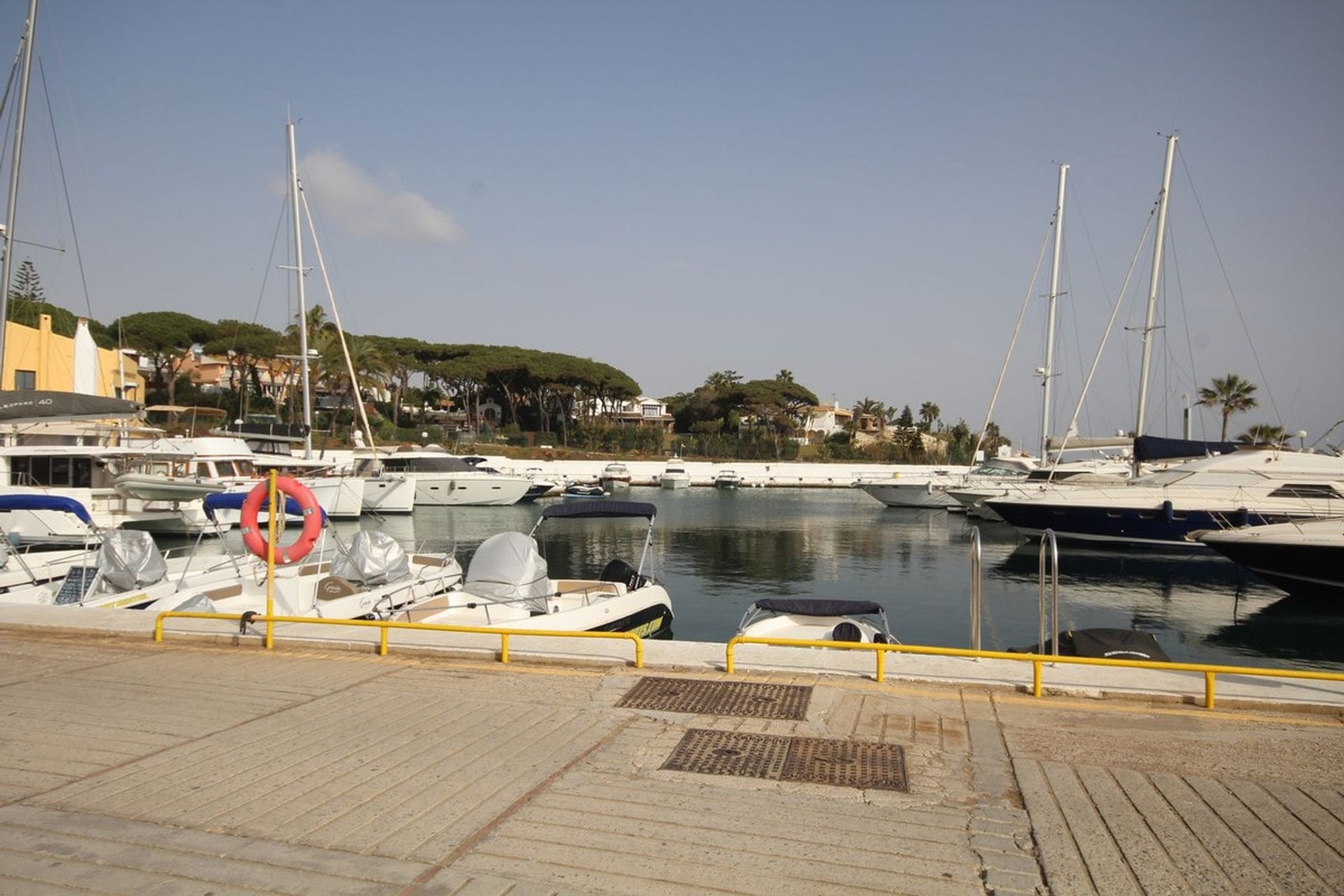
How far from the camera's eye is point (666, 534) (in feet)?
136

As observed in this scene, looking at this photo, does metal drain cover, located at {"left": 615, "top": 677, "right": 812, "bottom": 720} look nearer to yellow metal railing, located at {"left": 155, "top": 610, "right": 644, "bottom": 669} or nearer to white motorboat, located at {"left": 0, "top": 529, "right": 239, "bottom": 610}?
yellow metal railing, located at {"left": 155, "top": 610, "right": 644, "bottom": 669}

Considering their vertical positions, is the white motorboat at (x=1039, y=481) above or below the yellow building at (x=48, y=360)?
below

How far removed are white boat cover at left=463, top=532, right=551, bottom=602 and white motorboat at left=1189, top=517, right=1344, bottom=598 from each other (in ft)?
63.8

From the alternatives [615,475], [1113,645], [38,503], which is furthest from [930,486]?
[38,503]

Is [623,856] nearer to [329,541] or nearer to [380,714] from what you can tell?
[380,714]

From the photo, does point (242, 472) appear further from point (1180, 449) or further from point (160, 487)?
point (1180, 449)

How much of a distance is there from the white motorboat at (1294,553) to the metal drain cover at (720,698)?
21.0m

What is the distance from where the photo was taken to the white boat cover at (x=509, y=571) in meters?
15.5

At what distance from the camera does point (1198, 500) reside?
1248 inches

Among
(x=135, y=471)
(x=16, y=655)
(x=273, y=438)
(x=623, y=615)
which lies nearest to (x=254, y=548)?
(x=16, y=655)

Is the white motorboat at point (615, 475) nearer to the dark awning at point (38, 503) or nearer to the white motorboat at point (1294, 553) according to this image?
the white motorboat at point (1294, 553)

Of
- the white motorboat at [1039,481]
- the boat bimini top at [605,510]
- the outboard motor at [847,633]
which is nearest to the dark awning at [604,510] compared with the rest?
the boat bimini top at [605,510]

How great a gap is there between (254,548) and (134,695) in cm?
382

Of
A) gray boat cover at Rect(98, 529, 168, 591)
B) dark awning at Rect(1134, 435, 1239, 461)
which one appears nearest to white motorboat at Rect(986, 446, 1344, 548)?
dark awning at Rect(1134, 435, 1239, 461)
